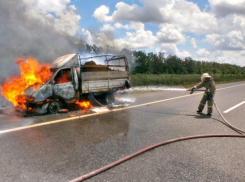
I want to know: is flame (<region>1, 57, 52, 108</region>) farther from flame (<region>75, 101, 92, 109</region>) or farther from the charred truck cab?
flame (<region>75, 101, 92, 109</region>)

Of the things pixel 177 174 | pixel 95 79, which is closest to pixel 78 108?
pixel 95 79

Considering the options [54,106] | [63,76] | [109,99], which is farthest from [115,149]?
[109,99]

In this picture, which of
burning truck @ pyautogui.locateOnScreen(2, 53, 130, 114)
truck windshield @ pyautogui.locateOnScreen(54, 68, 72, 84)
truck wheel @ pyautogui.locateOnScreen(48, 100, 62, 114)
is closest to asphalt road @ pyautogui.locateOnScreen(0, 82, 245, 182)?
truck wheel @ pyautogui.locateOnScreen(48, 100, 62, 114)

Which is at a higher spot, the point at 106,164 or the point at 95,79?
the point at 95,79

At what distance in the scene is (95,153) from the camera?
150 inches

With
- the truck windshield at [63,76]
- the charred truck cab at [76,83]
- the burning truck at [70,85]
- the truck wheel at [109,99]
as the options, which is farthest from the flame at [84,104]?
the truck windshield at [63,76]

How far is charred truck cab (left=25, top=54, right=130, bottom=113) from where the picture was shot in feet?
23.6

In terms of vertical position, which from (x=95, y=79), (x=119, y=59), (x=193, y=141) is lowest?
(x=193, y=141)

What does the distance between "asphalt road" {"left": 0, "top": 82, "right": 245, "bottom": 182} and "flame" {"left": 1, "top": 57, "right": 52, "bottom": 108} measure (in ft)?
4.48

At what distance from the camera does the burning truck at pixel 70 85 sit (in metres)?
7.19

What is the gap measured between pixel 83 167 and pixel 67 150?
86 centimetres

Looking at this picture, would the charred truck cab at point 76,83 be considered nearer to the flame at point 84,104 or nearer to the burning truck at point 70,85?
the burning truck at point 70,85

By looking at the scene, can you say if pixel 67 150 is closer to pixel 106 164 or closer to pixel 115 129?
pixel 106 164

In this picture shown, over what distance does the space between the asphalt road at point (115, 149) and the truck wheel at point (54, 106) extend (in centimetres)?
72
